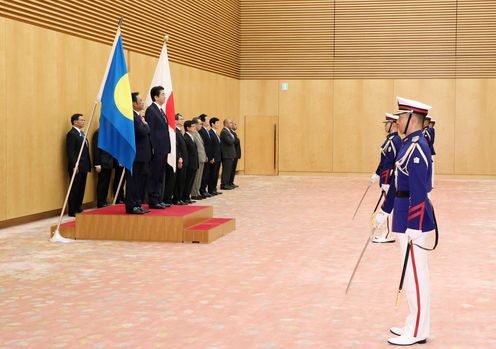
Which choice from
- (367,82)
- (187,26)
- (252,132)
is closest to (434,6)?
(367,82)

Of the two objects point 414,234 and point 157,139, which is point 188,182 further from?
point 414,234

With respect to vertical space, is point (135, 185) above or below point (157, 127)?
below

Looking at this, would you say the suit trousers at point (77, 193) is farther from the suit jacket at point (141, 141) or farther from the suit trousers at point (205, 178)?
the suit trousers at point (205, 178)

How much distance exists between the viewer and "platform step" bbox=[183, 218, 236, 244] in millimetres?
9227

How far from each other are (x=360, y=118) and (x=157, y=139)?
45.1ft

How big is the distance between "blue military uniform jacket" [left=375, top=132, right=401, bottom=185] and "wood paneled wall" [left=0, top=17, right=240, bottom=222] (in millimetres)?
5092

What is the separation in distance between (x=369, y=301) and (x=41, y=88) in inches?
277

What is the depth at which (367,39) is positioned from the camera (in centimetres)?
2284

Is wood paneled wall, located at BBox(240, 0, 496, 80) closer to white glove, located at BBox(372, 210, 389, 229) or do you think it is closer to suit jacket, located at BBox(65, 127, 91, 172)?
suit jacket, located at BBox(65, 127, 91, 172)

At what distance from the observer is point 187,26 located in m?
18.0

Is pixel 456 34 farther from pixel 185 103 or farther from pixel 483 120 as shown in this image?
pixel 185 103

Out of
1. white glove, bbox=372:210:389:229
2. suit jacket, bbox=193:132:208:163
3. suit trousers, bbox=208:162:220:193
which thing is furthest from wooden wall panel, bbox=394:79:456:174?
white glove, bbox=372:210:389:229

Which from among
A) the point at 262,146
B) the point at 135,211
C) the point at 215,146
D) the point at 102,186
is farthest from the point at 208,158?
the point at 262,146

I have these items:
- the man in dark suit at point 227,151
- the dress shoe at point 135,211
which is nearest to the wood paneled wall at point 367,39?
the man in dark suit at point 227,151
